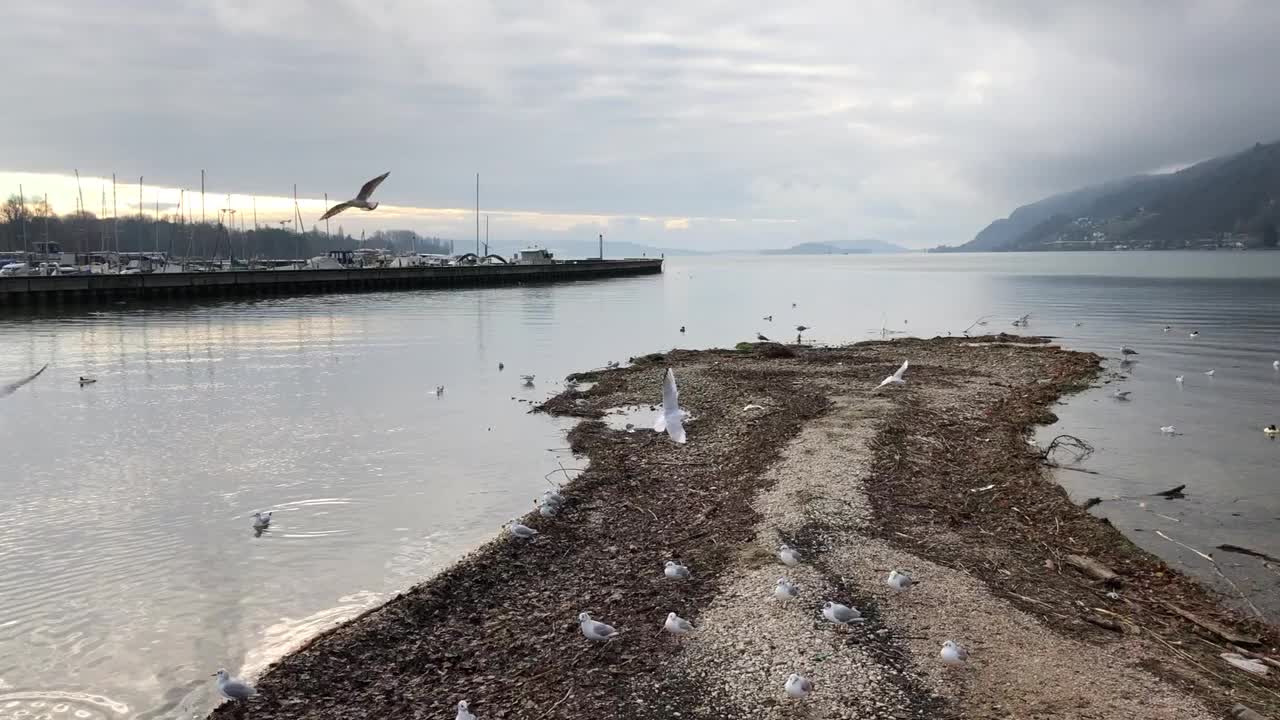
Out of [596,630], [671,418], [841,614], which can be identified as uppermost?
[671,418]

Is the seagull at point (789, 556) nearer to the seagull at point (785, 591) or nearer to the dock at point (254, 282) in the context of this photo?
the seagull at point (785, 591)

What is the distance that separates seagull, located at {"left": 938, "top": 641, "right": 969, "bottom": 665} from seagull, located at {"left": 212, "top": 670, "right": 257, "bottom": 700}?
5.82 m

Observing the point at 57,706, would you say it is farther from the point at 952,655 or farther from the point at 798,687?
the point at 952,655

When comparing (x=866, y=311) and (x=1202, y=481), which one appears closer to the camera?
(x=1202, y=481)

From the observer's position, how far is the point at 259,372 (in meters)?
28.1

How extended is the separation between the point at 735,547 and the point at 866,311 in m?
52.3

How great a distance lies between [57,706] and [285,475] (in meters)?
7.64

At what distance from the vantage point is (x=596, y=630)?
24.2 ft

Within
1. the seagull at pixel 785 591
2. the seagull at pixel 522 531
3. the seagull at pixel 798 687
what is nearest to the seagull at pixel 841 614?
the seagull at pixel 785 591

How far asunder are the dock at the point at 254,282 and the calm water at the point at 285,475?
2643 centimetres

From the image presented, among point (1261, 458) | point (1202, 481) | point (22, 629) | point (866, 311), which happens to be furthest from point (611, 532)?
point (866, 311)

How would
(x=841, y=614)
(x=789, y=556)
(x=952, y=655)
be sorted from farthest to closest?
(x=789, y=556), (x=841, y=614), (x=952, y=655)

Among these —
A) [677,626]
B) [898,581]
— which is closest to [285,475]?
[677,626]

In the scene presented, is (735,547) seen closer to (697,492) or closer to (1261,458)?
(697,492)
